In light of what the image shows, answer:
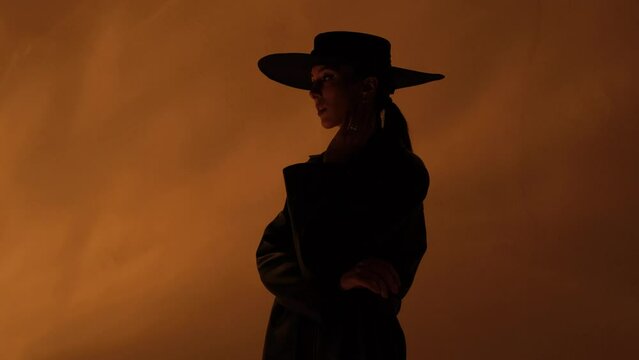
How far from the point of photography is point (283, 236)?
1.41 m

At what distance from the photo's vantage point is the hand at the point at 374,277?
1241 mm

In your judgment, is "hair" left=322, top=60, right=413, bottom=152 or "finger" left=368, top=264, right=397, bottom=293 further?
"hair" left=322, top=60, right=413, bottom=152

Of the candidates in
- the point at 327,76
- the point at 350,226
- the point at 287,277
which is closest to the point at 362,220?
the point at 350,226

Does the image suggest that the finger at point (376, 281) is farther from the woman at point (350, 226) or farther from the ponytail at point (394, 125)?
the ponytail at point (394, 125)

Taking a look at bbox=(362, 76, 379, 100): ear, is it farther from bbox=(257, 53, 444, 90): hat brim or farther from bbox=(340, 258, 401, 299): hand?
bbox=(340, 258, 401, 299): hand

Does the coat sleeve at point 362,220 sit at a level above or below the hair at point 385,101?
below

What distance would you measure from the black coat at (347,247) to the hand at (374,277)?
31 mm

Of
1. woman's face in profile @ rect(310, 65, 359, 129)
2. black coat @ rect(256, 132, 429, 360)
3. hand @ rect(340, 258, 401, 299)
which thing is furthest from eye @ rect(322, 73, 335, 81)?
hand @ rect(340, 258, 401, 299)

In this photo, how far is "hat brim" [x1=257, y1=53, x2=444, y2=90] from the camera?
1.43 metres

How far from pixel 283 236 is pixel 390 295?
8.5 inches

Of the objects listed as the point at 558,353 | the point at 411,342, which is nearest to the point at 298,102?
the point at 411,342

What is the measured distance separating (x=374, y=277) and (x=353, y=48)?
370 mm

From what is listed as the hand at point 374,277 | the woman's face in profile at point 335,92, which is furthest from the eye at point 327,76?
the hand at point 374,277

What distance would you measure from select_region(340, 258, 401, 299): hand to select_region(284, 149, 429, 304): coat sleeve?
0.03 metres
